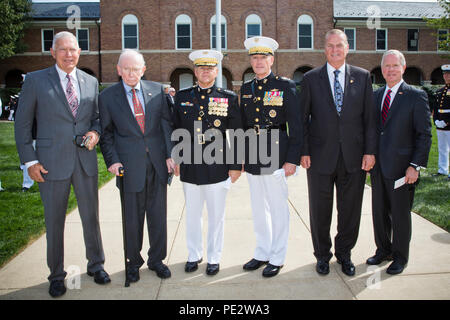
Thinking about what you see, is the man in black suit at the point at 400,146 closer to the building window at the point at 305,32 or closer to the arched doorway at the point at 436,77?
the building window at the point at 305,32

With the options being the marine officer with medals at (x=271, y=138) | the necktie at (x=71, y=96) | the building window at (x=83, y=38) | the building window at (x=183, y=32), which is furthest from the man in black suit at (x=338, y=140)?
the building window at (x=83, y=38)

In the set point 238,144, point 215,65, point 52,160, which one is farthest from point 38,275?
point 215,65

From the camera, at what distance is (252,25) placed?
25734 mm

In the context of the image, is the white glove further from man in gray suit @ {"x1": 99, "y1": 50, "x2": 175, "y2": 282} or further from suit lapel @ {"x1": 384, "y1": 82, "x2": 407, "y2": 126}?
man in gray suit @ {"x1": 99, "y1": 50, "x2": 175, "y2": 282}

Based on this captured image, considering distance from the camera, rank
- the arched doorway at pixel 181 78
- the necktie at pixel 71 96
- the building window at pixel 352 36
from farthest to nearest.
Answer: the arched doorway at pixel 181 78
the building window at pixel 352 36
the necktie at pixel 71 96

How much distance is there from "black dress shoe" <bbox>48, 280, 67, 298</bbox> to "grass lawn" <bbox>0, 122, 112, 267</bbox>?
994mm

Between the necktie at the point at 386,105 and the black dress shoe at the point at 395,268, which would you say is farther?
the necktie at the point at 386,105

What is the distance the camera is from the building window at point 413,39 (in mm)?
28031

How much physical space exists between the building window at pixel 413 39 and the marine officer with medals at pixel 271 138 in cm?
2842

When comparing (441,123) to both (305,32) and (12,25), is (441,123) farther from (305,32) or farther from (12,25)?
(12,25)

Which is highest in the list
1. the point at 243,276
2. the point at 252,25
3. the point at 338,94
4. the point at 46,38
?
the point at 252,25

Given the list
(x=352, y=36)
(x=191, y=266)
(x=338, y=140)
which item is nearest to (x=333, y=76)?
(x=338, y=140)

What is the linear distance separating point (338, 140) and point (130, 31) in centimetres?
2469

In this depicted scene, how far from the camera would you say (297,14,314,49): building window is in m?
26.0
